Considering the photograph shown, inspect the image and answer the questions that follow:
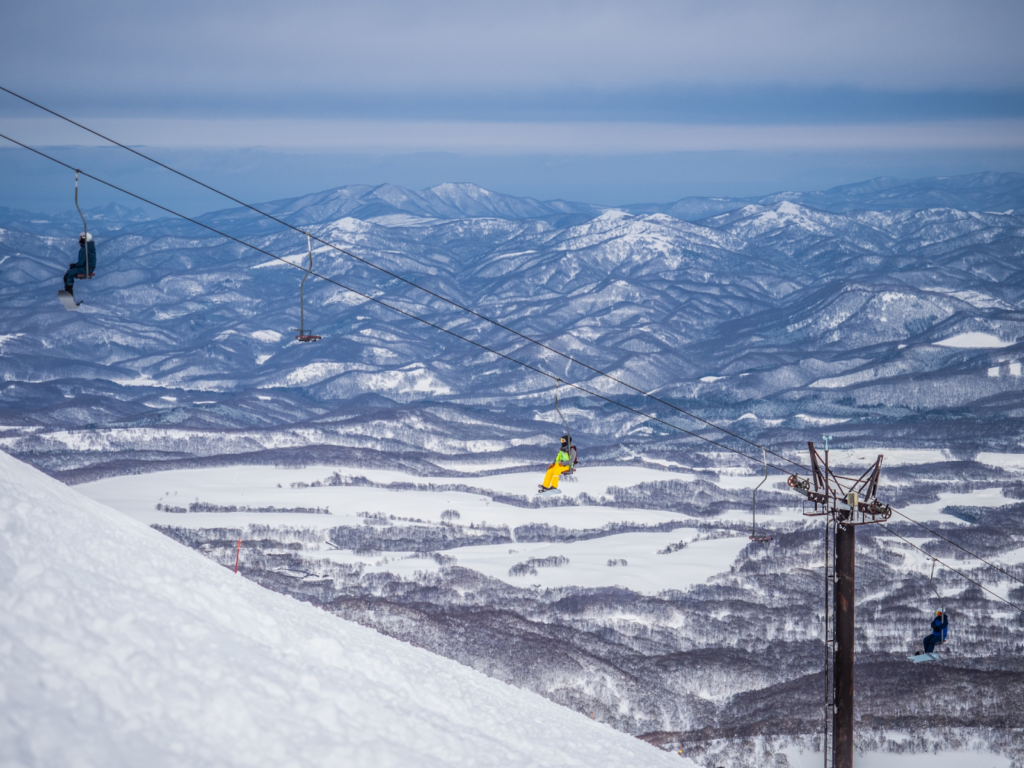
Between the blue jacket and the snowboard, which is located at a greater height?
the blue jacket

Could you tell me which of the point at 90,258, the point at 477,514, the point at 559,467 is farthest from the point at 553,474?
the point at 477,514

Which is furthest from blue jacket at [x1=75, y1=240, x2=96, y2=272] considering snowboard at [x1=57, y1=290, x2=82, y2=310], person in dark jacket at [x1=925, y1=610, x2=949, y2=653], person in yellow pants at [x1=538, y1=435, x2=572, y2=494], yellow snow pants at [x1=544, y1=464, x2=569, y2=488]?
person in dark jacket at [x1=925, y1=610, x2=949, y2=653]

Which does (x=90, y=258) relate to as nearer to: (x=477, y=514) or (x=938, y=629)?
(x=938, y=629)

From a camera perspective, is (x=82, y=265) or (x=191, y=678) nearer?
(x=191, y=678)

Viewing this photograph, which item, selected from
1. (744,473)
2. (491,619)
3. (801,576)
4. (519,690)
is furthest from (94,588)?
(744,473)

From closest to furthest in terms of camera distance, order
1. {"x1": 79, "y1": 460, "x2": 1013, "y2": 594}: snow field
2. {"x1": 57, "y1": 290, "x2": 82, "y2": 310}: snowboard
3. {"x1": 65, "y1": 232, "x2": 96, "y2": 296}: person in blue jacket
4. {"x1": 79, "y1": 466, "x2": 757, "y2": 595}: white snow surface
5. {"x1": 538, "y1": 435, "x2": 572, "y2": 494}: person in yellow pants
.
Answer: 1. {"x1": 57, "y1": 290, "x2": 82, "y2": 310}: snowboard
2. {"x1": 65, "y1": 232, "x2": 96, "y2": 296}: person in blue jacket
3. {"x1": 538, "y1": 435, "x2": 572, "y2": 494}: person in yellow pants
4. {"x1": 79, "y1": 466, "x2": 757, "y2": 595}: white snow surface
5. {"x1": 79, "y1": 460, "x2": 1013, "y2": 594}: snow field

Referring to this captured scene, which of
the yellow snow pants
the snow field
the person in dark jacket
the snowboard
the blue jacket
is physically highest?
the blue jacket

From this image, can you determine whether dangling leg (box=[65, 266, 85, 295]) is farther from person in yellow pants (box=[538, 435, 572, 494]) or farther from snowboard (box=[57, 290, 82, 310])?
person in yellow pants (box=[538, 435, 572, 494])
